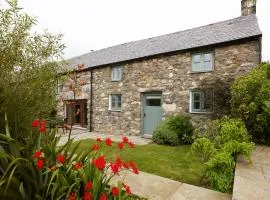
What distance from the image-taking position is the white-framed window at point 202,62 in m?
11.1

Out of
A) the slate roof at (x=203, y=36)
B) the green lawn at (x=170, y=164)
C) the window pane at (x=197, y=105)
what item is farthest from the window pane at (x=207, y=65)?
the green lawn at (x=170, y=164)

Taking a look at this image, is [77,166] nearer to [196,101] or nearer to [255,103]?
[255,103]

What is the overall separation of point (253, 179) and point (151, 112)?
8.88 metres

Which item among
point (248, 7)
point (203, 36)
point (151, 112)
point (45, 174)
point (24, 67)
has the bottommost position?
point (45, 174)

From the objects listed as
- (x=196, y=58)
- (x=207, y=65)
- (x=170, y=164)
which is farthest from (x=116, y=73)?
(x=170, y=164)

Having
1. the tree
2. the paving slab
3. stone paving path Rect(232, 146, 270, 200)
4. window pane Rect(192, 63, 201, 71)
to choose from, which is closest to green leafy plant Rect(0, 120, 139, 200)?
the tree

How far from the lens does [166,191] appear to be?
4059mm

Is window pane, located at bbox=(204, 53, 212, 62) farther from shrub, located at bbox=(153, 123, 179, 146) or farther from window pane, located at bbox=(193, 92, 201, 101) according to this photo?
shrub, located at bbox=(153, 123, 179, 146)

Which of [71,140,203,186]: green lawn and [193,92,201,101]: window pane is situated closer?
[71,140,203,186]: green lawn

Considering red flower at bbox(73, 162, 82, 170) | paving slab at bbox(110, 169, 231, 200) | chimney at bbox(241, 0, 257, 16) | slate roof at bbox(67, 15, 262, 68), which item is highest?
chimney at bbox(241, 0, 257, 16)

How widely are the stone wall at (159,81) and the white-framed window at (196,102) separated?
0.71 ft

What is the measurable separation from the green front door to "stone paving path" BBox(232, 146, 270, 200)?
6.89 meters

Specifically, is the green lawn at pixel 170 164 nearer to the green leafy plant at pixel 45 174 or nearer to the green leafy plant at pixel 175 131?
the green leafy plant at pixel 175 131

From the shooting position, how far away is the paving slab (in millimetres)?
3835
